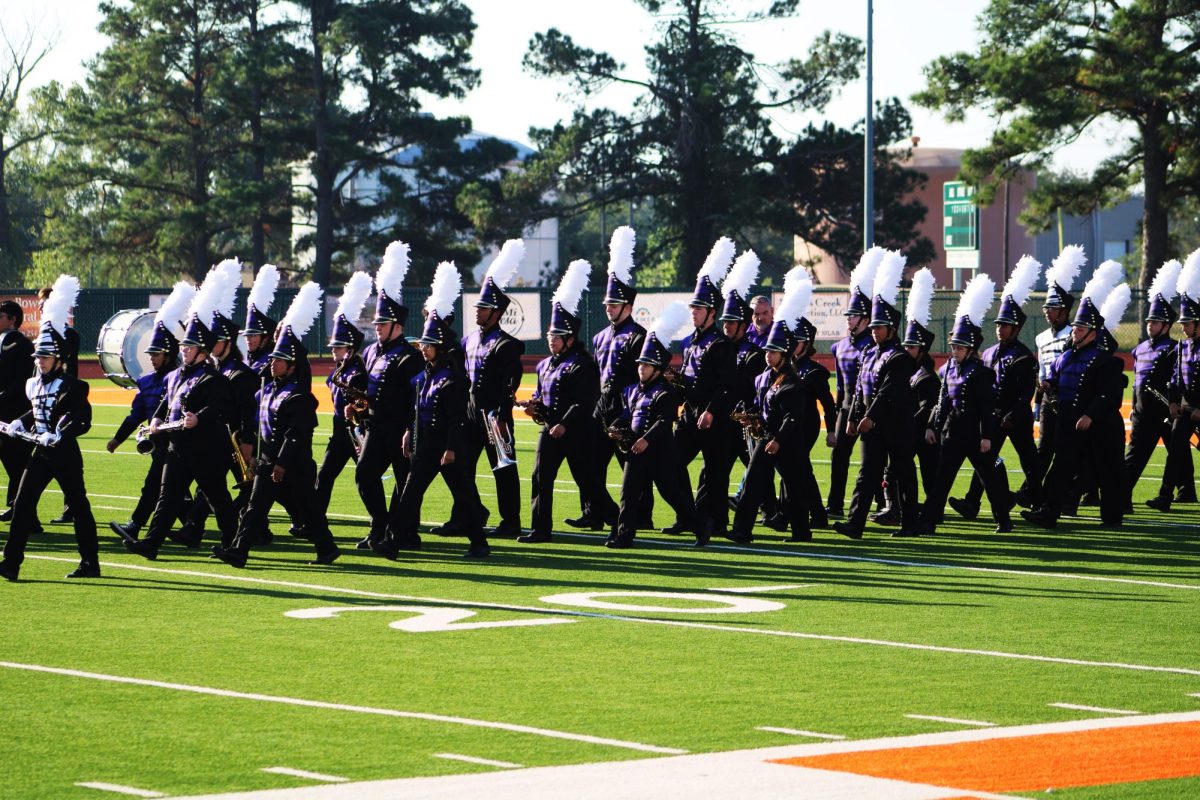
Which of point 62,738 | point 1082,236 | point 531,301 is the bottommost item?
point 62,738

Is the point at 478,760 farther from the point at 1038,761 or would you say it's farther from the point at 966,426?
the point at 966,426

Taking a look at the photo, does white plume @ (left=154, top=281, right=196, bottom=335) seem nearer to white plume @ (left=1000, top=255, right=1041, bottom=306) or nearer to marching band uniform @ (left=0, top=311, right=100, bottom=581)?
marching band uniform @ (left=0, top=311, right=100, bottom=581)

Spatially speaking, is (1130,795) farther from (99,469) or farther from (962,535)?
(99,469)

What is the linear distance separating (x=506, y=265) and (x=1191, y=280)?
237 inches

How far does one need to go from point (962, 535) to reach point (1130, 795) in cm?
853

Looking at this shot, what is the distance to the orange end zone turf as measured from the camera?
6684 millimetres

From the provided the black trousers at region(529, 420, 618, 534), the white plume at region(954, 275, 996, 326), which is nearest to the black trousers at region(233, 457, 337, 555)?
the black trousers at region(529, 420, 618, 534)

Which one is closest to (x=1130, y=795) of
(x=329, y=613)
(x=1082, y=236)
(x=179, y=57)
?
(x=329, y=613)

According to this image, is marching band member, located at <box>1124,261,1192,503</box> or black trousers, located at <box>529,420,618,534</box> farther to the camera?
marching band member, located at <box>1124,261,1192,503</box>

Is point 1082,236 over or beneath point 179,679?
over

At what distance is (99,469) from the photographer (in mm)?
20641

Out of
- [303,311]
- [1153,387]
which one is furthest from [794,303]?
[1153,387]

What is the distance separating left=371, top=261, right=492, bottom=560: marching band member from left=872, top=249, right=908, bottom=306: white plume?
3.66 metres

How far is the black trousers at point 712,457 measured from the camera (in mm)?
14648
